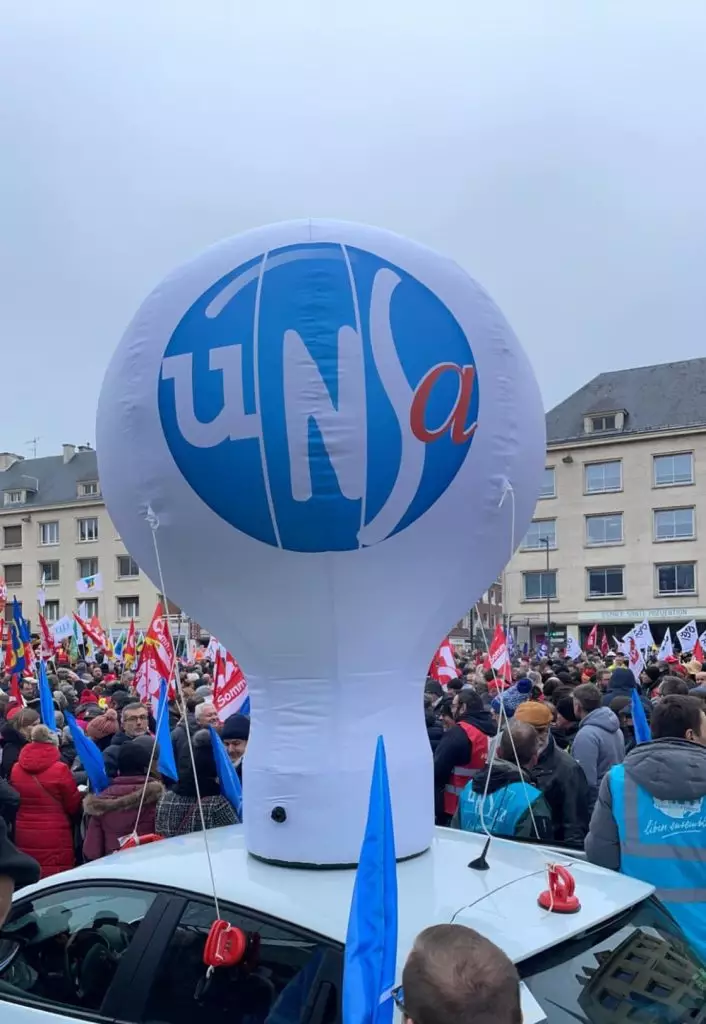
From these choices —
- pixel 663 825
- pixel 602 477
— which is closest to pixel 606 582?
pixel 602 477

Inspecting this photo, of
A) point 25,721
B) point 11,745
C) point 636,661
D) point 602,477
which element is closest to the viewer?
point 25,721

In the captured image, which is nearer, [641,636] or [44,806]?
[44,806]

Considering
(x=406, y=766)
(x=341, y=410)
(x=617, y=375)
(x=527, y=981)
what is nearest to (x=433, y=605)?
(x=406, y=766)

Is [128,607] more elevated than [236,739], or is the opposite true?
[236,739]

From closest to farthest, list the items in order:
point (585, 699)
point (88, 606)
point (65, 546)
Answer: point (585, 699) → point (88, 606) → point (65, 546)

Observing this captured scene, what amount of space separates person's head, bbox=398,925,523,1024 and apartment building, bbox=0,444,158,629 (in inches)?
2195

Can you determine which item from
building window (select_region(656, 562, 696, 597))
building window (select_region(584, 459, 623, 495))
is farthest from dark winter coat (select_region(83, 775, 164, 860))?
building window (select_region(584, 459, 623, 495))

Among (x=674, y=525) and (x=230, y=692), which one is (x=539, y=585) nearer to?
(x=674, y=525)

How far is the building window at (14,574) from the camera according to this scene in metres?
61.8

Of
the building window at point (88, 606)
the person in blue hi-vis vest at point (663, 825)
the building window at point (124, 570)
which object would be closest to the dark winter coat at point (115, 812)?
the person in blue hi-vis vest at point (663, 825)

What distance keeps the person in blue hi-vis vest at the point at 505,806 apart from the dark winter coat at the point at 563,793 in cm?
14

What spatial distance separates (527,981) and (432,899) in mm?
471

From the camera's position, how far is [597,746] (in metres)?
6.48

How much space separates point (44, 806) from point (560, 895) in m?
4.11
